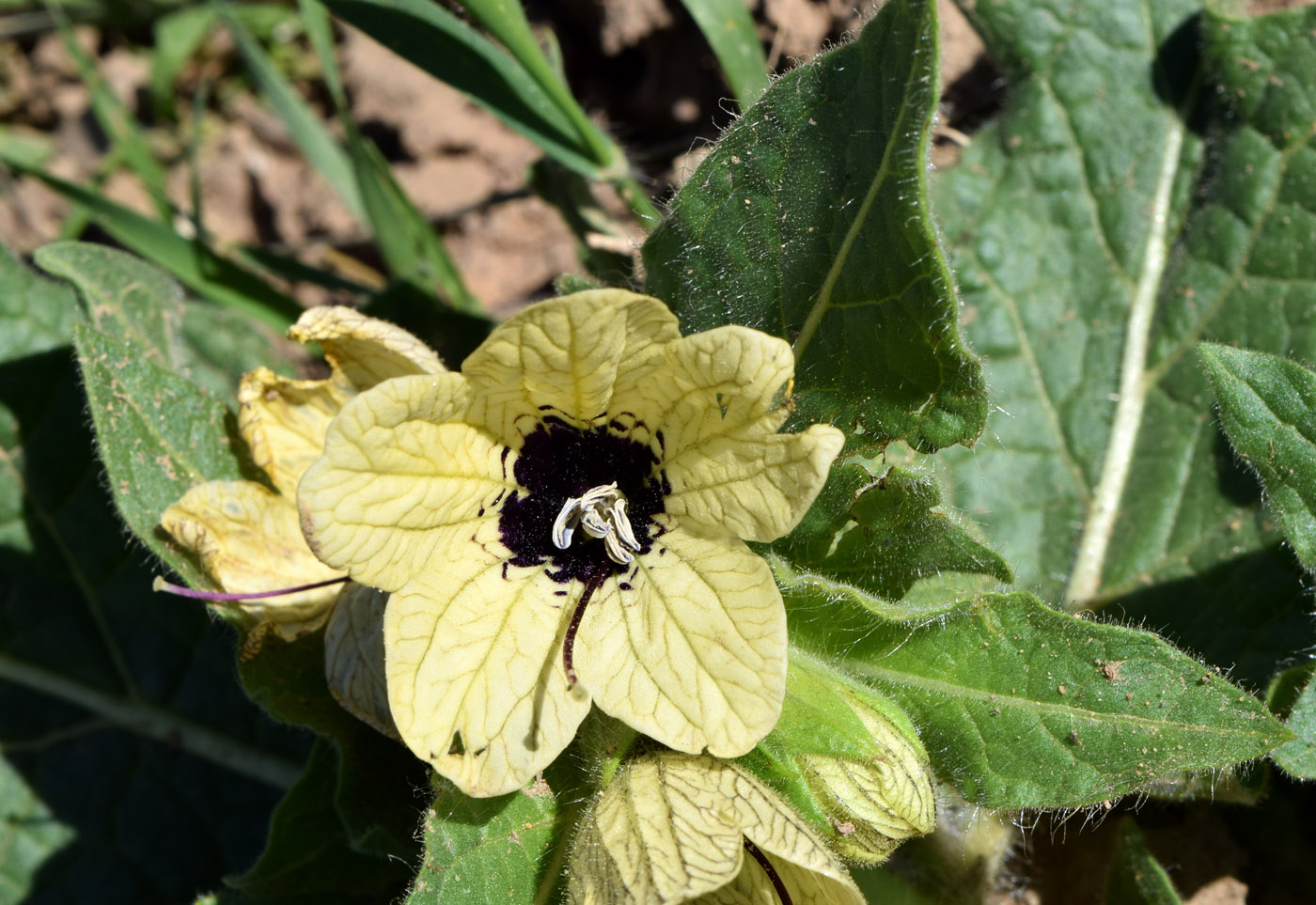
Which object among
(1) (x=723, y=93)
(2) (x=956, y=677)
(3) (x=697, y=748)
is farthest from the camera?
(1) (x=723, y=93)

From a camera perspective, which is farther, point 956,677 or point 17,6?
point 17,6

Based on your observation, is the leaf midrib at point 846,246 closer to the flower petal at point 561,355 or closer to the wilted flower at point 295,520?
the flower petal at point 561,355

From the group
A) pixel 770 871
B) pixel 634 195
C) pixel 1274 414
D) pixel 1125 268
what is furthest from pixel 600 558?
pixel 1125 268

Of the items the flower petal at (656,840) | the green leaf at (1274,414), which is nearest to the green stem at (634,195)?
the green leaf at (1274,414)

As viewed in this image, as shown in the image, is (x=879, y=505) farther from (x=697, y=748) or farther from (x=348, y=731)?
(x=348, y=731)

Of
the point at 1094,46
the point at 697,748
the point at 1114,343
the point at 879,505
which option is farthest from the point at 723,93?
the point at 697,748

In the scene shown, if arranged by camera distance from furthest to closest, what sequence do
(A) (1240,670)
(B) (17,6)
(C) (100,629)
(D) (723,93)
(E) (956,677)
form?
(B) (17,6) < (D) (723,93) < (C) (100,629) < (A) (1240,670) < (E) (956,677)

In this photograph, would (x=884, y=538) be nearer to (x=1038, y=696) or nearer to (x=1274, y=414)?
(x=1038, y=696)
